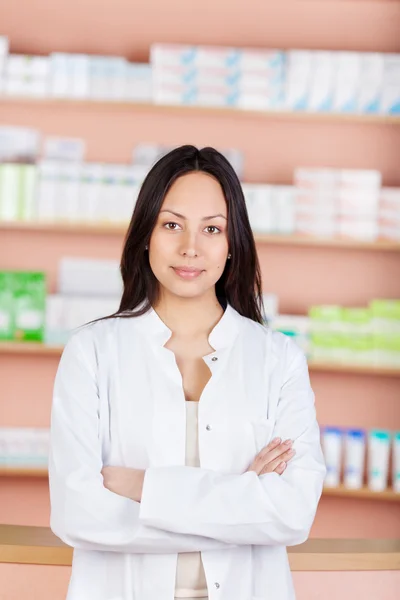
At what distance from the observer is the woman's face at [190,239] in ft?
5.57

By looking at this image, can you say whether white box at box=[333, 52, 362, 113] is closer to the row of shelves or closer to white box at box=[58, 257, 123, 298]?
white box at box=[58, 257, 123, 298]

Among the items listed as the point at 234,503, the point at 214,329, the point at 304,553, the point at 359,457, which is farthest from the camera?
the point at 359,457

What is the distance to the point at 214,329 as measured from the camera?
1.79 metres

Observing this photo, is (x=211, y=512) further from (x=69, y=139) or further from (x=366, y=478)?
(x=69, y=139)

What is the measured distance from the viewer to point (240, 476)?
5.19 ft

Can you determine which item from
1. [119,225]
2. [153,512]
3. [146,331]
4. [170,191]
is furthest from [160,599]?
[119,225]

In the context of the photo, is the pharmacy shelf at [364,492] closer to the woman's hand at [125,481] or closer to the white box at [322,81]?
the white box at [322,81]

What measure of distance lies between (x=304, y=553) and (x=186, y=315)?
0.61 metres

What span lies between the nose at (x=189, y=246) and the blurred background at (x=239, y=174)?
208 centimetres

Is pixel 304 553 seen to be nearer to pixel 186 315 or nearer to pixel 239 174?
pixel 186 315

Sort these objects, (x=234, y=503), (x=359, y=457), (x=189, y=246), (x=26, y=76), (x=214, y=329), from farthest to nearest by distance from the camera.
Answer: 1. (x=26, y=76)
2. (x=359, y=457)
3. (x=214, y=329)
4. (x=189, y=246)
5. (x=234, y=503)

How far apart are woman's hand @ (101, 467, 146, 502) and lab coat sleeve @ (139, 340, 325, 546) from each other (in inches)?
1.7

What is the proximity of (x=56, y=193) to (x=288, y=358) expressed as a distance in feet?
7.22

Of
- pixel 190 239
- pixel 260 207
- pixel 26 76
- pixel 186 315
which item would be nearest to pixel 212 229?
pixel 190 239
